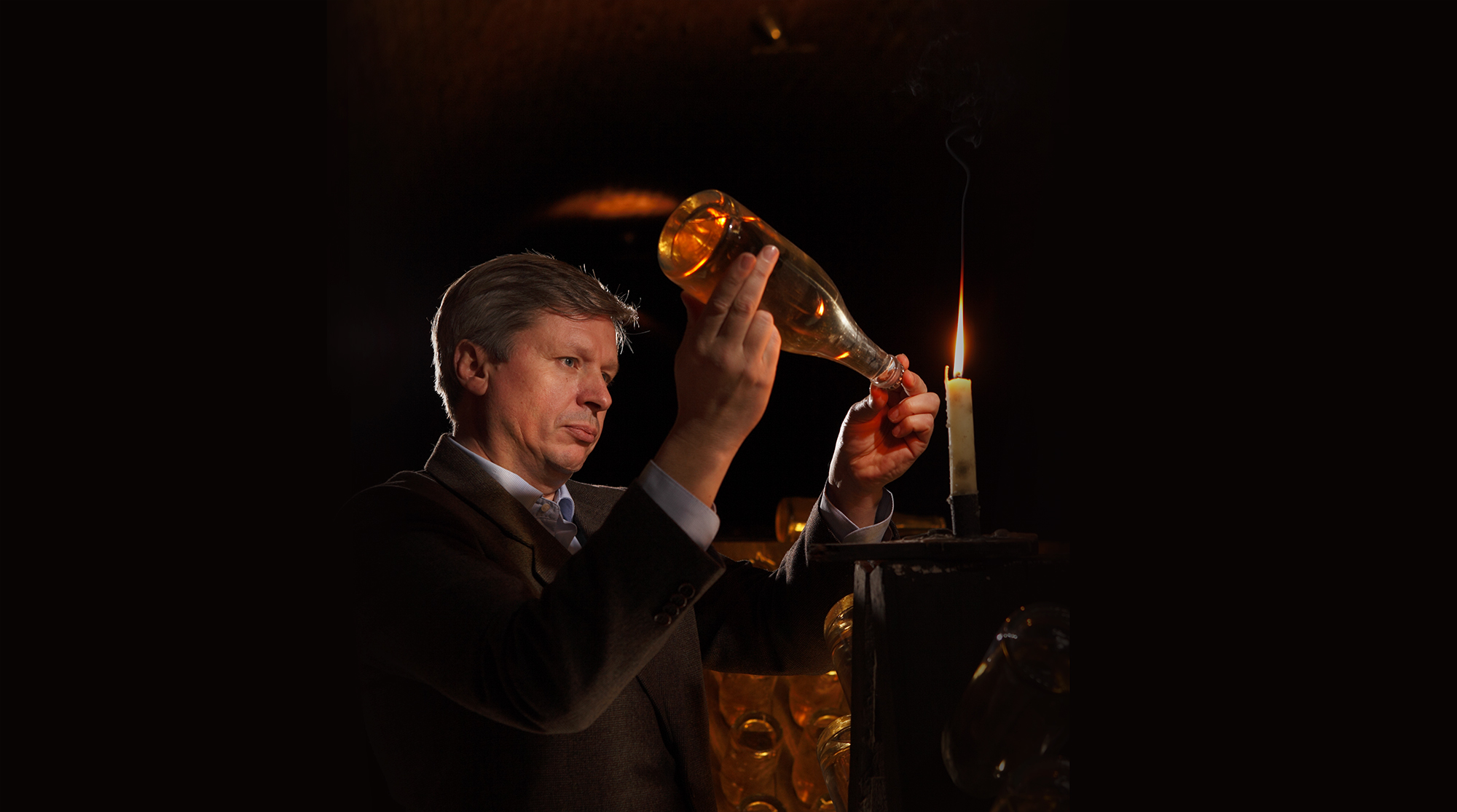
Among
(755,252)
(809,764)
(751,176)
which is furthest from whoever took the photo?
(751,176)

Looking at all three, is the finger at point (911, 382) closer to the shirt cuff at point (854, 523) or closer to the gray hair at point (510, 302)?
the shirt cuff at point (854, 523)

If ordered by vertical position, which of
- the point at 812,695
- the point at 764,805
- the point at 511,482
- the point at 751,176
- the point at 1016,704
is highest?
the point at 751,176

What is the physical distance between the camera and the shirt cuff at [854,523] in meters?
1.08

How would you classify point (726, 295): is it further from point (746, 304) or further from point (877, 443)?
point (877, 443)

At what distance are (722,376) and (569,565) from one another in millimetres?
223

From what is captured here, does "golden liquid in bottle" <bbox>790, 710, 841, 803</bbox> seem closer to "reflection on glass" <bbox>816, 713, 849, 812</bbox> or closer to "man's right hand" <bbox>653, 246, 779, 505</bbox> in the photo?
"reflection on glass" <bbox>816, 713, 849, 812</bbox>

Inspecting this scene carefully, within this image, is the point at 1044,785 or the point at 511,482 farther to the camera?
→ the point at 511,482

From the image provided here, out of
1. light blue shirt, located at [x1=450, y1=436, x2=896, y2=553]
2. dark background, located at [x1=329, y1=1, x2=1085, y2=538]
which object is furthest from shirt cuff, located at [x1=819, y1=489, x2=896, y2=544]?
dark background, located at [x1=329, y1=1, x2=1085, y2=538]

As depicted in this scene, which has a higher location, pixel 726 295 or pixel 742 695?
pixel 726 295

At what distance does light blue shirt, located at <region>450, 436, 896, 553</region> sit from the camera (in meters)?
0.76

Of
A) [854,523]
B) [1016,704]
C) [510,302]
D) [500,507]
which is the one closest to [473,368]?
[510,302]

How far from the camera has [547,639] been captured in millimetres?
735

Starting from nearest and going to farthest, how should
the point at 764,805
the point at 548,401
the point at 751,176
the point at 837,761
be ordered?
the point at 837,761, the point at 548,401, the point at 764,805, the point at 751,176

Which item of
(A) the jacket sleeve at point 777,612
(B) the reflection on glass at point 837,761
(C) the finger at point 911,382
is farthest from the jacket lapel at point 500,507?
(C) the finger at point 911,382
